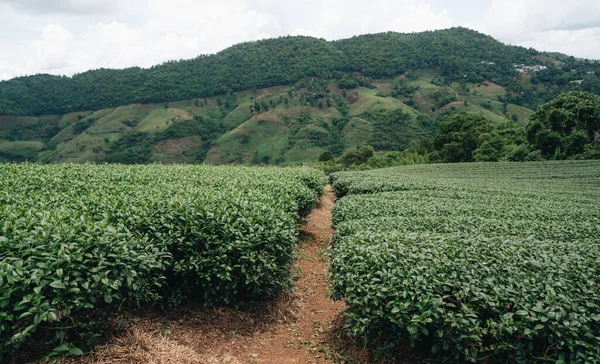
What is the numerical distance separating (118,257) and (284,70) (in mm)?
134634

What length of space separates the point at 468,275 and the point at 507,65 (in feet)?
457

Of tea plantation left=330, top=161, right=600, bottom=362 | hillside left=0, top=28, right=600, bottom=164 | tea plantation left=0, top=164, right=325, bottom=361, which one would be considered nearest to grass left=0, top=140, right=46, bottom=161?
hillside left=0, top=28, right=600, bottom=164

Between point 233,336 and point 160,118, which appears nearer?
point 233,336

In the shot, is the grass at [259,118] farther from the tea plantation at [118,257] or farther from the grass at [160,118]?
the tea plantation at [118,257]

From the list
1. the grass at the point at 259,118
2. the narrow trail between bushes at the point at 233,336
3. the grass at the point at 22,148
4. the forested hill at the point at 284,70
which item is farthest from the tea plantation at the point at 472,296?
the forested hill at the point at 284,70

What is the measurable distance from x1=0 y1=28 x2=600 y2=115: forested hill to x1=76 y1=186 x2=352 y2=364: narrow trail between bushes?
122 m

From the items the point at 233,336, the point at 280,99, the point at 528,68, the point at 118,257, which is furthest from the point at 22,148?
the point at 528,68

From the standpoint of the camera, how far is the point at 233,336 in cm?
527

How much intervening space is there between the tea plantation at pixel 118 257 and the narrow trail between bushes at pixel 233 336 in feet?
0.87

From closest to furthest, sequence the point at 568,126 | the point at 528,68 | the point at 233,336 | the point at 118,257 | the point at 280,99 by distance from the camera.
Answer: the point at 118,257
the point at 233,336
the point at 568,126
the point at 528,68
the point at 280,99

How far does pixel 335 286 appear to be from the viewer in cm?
527

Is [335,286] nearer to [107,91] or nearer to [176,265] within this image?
[176,265]

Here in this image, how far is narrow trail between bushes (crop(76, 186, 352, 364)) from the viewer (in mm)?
4242

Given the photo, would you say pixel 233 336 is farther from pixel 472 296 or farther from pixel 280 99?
pixel 280 99
